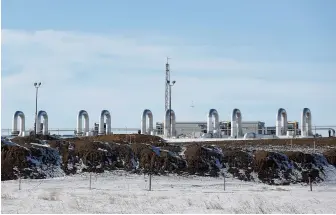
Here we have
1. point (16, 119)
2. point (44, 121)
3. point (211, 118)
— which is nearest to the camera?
point (211, 118)

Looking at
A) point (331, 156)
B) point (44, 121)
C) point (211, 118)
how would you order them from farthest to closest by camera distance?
point (44, 121) < point (211, 118) < point (331, 156)

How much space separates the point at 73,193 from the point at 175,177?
7712 mm

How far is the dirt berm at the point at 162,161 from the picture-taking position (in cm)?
3084

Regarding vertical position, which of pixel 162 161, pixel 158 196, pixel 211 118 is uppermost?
pixel 211 118

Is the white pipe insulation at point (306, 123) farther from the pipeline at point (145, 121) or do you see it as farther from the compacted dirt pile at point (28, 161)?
the compacted dirt pile at point (28, 161)

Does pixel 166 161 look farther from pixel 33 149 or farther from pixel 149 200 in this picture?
pixel 149 200

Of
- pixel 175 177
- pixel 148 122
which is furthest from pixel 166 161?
pixel 148 122

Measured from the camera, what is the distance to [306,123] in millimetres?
55688

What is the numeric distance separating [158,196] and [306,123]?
34950mm

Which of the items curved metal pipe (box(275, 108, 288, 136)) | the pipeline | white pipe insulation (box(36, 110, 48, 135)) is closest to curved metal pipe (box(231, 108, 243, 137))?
curved metal pipe (box(275, 108, 288, 136))

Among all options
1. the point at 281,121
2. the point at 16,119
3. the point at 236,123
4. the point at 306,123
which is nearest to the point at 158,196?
the point at 236,123

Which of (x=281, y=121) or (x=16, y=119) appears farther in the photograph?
(x=16, y=119)

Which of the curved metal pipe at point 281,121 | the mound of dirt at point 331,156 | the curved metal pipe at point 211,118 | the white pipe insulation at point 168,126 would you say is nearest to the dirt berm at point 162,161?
the mound of dirt at point 331,156

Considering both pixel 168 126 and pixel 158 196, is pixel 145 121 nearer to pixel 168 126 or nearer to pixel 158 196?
pixel 168 126
